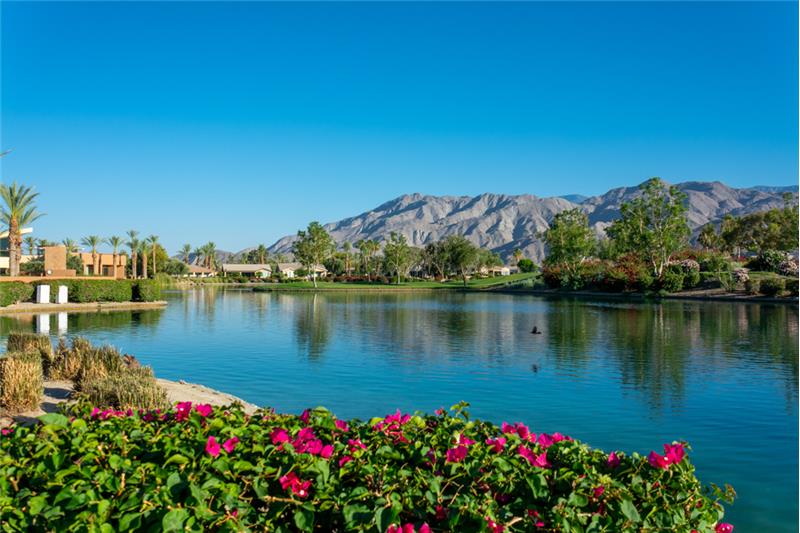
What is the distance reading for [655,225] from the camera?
211 feet

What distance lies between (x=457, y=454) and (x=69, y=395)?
837 centimetres

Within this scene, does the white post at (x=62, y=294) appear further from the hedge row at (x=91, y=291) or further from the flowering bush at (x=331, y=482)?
the flowering bush at (x=331, y=482)

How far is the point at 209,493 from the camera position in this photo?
3305 millimetres

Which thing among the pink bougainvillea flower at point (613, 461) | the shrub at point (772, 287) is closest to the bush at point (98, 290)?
the pink bougainvillea flower at point (613, 461)

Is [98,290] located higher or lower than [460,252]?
lower

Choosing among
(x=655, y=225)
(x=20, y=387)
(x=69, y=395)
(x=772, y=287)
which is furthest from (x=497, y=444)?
(x=655, y=225)

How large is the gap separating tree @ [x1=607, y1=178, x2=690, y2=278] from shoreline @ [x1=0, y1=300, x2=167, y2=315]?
44.3 meters

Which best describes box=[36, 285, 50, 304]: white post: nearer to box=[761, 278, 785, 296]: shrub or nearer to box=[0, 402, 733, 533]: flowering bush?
box=[0, 402, 733, 533]: flowering bush

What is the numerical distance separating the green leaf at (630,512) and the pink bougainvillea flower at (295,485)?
1.63 m

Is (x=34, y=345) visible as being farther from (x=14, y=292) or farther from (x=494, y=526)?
(x=14, y=292)

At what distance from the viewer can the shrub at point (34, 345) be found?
12.5m

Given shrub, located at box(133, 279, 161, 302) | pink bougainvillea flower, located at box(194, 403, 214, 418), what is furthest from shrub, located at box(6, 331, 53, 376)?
shrub, located at box(133, 279, 161, 302)

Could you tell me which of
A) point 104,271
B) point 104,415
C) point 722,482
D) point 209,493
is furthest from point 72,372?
point 104,271

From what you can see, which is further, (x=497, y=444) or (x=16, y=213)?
(x=16, y=213)
